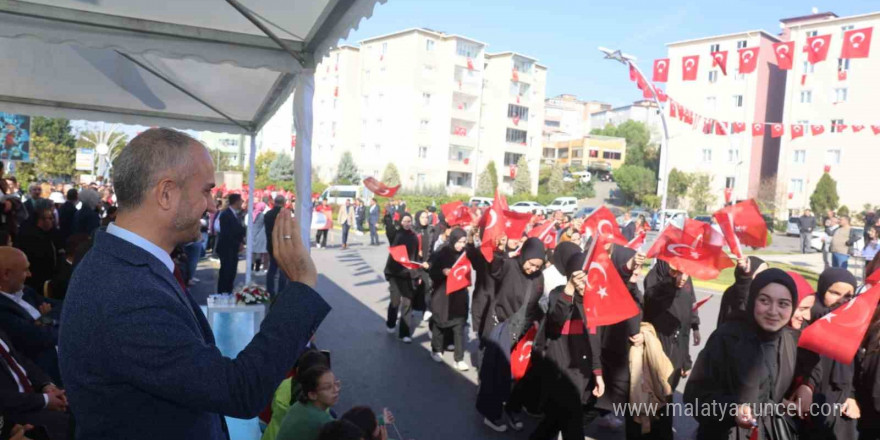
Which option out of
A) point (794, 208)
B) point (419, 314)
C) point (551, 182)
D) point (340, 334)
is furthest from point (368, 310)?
point (551, 182)

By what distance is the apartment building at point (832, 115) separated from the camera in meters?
46.9

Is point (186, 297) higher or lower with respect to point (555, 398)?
higher

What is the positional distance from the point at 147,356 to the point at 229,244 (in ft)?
33.7

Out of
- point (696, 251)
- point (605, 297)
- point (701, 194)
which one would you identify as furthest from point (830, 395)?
point (701, 194)

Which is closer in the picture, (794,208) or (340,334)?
(340,334)

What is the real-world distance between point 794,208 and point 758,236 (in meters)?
53.3

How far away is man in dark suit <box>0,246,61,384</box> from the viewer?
429 cm

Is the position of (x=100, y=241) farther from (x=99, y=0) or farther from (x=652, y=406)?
(x=652, y=406)

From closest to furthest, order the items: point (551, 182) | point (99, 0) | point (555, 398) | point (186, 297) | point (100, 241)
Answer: point (100, 241) → point (186, 297) → point (99, 0) → point (555, 398) → point (551, 182)

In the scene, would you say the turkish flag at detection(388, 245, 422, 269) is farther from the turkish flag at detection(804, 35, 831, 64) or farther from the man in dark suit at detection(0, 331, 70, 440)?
the turkish flag at detection(804, 35, 831, 64)

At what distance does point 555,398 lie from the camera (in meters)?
5.08

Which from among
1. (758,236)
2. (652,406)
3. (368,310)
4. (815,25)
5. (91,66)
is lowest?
(368,310)

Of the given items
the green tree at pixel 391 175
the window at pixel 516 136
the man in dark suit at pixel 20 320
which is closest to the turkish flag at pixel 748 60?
the man in dark suit at pixel 20 320

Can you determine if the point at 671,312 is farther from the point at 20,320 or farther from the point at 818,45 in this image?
the point at 818,45
